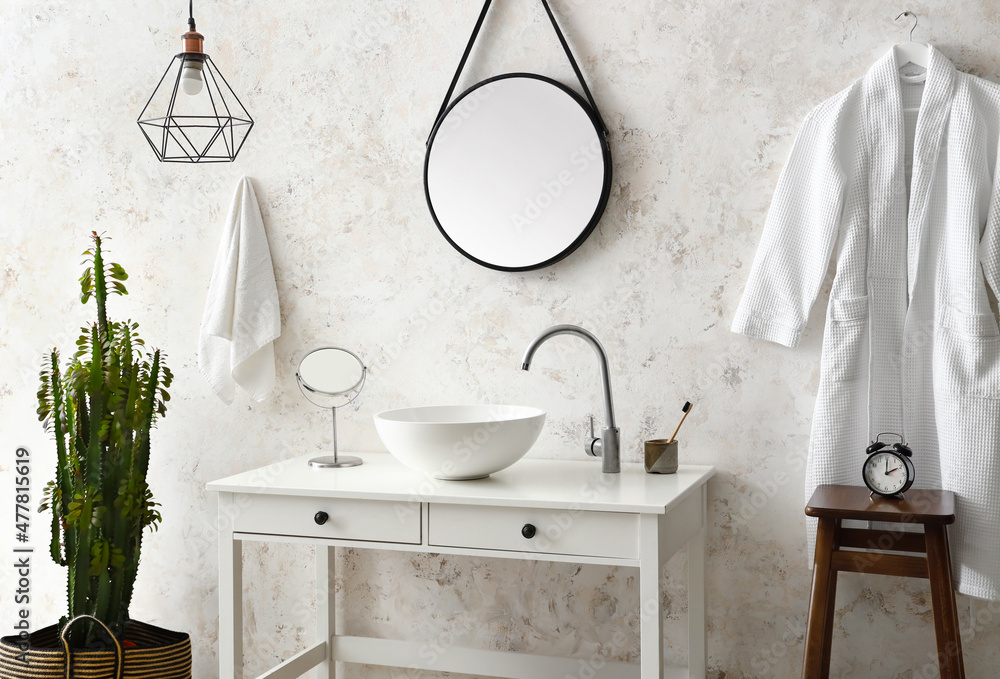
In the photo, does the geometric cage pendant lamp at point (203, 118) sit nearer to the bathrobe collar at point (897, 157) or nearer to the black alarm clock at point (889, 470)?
the bathrobe collar at point (897, 157)

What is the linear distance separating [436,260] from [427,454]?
64cm

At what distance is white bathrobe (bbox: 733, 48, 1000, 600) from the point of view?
1.75 metres

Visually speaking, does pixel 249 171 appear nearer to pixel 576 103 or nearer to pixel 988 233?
pixel 576 103

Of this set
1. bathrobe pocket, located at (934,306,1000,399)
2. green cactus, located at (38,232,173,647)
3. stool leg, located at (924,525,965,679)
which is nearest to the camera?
stool leg, located at (924,525,965,679)

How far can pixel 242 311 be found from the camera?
7.60 ft

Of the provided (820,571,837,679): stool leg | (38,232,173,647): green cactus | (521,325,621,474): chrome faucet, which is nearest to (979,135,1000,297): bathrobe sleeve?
(820,571,837,679): stool leg

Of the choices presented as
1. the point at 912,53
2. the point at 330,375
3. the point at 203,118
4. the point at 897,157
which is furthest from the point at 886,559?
the point at 203,118

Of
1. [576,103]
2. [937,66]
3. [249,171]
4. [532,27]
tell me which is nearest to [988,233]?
[937,66]

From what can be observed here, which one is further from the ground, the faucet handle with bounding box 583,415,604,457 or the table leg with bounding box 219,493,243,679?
the faucet handle with bounding box 583,415,604,457

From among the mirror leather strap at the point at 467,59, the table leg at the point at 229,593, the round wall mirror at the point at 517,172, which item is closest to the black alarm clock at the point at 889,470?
the round wall mirror at the point at 517,172

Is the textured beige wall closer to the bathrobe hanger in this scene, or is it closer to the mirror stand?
the bathrobe hanger

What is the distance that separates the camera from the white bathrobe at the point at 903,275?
1.75 meters

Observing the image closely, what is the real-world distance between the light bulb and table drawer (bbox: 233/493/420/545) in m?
0.87

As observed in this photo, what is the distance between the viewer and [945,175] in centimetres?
183
